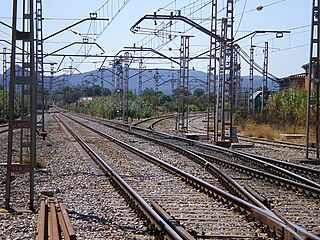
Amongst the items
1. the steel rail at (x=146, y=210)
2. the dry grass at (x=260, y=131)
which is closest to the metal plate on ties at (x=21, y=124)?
the steel rail at (x=146, y=210)

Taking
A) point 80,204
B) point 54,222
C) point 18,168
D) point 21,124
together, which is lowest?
point 80,204

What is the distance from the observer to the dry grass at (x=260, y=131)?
3809 centimetres

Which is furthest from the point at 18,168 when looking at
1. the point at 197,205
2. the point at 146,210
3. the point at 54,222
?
the point at 197,205

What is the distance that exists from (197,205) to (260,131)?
94.6 feet

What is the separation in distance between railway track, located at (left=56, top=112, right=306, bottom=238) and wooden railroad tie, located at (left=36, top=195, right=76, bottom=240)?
1.73m

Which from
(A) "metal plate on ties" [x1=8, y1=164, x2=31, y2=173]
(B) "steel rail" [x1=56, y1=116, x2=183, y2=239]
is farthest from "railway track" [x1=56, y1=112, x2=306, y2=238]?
(A) "metal plate on ties" [x1=8, y1=164, x2=31, y2=173]

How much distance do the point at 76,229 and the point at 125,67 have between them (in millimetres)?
47189

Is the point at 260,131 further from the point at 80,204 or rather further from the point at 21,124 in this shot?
the point at 21,124

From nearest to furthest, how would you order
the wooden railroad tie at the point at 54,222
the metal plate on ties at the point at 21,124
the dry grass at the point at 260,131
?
the wooden railroad tie at the point at 54,222 < the metal plate on ties at the point at 21,124 < the dry grass at the point at 260,131

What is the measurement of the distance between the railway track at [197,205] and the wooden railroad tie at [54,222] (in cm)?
173

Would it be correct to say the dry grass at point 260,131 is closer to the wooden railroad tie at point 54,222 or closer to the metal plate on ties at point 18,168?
the wooden railroad tie at point 54,222

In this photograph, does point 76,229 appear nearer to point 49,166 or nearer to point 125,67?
point 49,166

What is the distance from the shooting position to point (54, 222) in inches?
363

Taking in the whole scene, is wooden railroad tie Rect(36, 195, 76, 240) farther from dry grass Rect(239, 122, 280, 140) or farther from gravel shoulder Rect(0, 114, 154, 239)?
dry grass Rect(239, 122, 280, 140)
